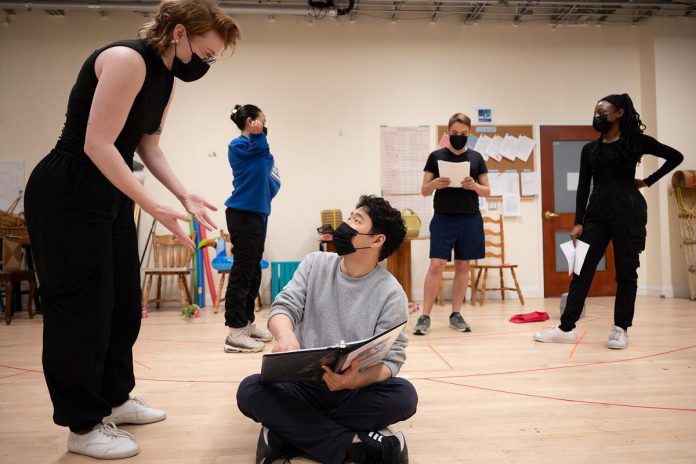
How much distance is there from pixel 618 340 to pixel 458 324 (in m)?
1.05

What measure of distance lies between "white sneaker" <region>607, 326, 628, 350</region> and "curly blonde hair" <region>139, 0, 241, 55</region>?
2.71m

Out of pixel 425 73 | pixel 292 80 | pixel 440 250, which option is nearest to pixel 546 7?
pixel 425 73

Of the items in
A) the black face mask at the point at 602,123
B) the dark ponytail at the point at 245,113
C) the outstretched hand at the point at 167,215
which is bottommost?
the outstretched hand at the point at 167,215

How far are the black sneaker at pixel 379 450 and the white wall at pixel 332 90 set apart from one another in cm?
421

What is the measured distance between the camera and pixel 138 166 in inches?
190

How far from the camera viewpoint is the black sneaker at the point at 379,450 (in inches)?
52.1

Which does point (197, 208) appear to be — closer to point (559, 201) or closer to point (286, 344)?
point (286, 344)

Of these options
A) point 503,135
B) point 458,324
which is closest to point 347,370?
point 458,324

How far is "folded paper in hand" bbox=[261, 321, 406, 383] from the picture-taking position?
1188mm

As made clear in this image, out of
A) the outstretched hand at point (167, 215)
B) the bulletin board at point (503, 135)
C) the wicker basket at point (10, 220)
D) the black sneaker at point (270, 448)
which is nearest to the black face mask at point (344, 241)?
the outstretched hand at point (167, 215)

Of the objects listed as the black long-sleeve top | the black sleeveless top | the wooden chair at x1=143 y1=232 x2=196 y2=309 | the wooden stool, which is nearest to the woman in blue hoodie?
the black sleeveless top

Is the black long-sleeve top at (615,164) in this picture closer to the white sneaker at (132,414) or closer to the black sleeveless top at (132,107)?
the black sleeveless top at (132,107)

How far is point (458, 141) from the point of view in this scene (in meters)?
3.34

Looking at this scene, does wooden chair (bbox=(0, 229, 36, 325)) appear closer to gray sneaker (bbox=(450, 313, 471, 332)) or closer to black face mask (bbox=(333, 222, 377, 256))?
gray sneaker (bbox=(450, 313, 471, 332))
